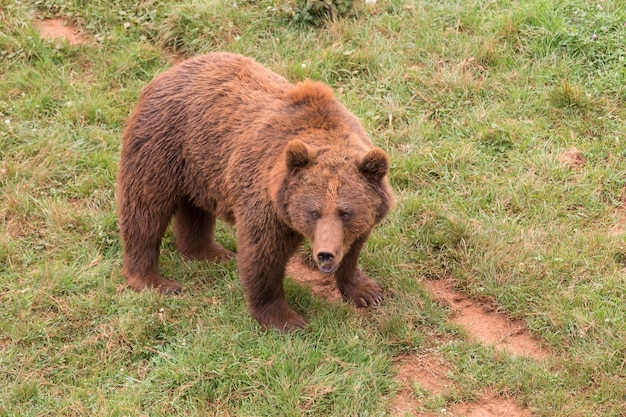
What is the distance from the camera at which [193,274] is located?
23.8 ft

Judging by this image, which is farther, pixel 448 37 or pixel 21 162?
pixel 448 37

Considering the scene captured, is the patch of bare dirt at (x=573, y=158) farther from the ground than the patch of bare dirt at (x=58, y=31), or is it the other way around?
the patch of bare dirt at (x=573, y=158)

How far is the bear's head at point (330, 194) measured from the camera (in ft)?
18.8

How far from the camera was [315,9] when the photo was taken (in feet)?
30.5

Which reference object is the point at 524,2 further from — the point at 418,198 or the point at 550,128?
the point at 418,198

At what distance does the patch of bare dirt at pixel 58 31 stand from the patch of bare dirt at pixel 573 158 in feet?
17.1

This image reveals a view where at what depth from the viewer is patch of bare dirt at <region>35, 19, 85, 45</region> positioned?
31.0ft

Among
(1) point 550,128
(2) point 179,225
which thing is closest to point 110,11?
(2) point 179,225

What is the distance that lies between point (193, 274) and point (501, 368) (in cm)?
266

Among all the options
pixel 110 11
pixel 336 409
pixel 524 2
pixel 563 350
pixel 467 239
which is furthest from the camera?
pixel 110 11

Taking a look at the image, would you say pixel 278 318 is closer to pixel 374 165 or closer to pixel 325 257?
pixel 325 257

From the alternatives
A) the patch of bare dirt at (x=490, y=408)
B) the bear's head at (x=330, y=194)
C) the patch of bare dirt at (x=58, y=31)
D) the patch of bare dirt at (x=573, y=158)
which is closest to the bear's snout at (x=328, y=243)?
the bear's head at (x=330, y=194)

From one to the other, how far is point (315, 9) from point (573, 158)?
3.22 m

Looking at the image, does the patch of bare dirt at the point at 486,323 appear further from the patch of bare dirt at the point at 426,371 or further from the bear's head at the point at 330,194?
the bear's head at the point at 330,194
